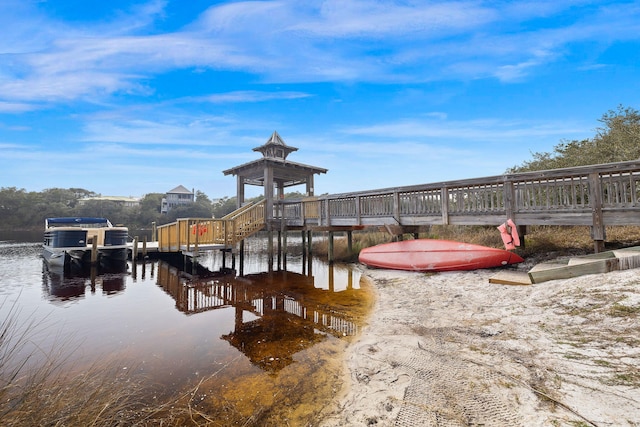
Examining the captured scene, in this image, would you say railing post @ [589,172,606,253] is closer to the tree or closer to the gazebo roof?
the tree

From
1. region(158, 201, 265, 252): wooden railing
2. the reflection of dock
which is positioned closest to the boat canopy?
region(158, 201, 265, 252): wooden railing

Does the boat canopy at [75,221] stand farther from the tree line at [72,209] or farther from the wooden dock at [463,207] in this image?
the tree line at [72,209]

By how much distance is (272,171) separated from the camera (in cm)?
1510

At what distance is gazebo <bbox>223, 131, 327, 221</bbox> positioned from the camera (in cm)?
1501

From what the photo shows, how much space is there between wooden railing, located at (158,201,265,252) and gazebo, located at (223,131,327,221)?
3.67 feet

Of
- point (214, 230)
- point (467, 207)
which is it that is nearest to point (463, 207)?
point (467, 207)

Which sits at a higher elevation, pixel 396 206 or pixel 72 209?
pixel 72 209

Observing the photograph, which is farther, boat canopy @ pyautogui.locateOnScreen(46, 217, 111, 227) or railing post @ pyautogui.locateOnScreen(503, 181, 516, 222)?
boat canopy @ pyautogui.locateOnScreen(46, 217, 111, 227)

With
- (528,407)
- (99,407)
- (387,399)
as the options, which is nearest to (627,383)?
(528,407)

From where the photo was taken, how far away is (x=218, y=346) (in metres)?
4.87

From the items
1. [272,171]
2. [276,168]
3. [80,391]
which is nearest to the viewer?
[80,391]

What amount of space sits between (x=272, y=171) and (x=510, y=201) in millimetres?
10878

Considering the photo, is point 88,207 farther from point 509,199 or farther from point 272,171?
point 509,199

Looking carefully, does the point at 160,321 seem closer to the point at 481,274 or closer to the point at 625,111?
the point at 481,274
